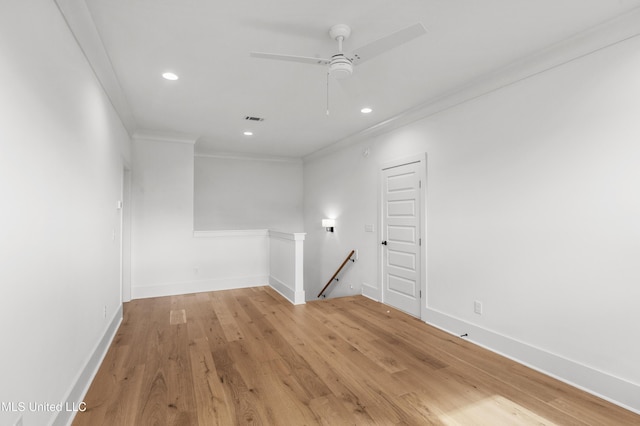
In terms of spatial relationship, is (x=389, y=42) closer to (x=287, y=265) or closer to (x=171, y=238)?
(x=287, y=265)

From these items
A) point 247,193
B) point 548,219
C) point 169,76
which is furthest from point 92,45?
point 247,193

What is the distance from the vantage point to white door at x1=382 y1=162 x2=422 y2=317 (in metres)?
4.08

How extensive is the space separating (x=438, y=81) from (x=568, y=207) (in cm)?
166

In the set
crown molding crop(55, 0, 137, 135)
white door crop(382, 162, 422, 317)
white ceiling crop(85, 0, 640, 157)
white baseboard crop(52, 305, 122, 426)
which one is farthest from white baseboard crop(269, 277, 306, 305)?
crown molding crop(55, 0, 137, 135)

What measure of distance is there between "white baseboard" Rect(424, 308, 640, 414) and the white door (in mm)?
703

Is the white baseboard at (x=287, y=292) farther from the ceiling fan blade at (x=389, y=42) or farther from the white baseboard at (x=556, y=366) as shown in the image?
the ceiling fan blade at (x=389, y=42)

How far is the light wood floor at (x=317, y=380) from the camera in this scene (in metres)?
2.11

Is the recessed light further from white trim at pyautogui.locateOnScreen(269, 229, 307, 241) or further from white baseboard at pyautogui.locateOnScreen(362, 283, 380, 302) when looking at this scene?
white baseboard at pyautogui.locateOnScreen(362, 283, 380, 302)

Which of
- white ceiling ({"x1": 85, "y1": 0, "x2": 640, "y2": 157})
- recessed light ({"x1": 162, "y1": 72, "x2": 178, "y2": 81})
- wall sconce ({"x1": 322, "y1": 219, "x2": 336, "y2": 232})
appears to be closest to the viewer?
white ceiling ({"x1": 85, "y1": 0, "x2": 640, "y2": 157})

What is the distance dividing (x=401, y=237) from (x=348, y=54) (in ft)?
9.01

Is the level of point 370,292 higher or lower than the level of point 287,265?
lower

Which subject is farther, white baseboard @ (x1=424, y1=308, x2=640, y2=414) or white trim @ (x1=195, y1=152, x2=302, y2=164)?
white trim @ (x1=195, y1=152, x2=302, y2=164)

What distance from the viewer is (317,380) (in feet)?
8.38

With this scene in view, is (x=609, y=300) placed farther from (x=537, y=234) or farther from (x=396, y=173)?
Result: (x=396, y=173)
